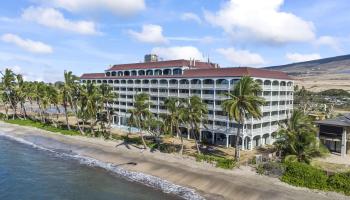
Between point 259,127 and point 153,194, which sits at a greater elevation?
point 259,127

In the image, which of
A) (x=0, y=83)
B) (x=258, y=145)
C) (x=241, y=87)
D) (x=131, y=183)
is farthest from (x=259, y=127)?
(x=0, y=83)

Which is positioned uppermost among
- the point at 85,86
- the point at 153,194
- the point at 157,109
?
the point at 85,86

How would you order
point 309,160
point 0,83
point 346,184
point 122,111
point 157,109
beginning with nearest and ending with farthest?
point 346,184 < point 309,160 < point 157,109 < point 122,111 < point 0,83

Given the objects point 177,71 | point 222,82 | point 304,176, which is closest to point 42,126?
point 177,71

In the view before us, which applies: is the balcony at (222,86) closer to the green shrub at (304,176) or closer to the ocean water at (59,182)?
the green shrub at (304,176)

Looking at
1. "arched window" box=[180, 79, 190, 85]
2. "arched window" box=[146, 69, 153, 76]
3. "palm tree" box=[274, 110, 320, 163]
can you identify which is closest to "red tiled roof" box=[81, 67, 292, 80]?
"arched window" box=[180, 79, 190, 85]

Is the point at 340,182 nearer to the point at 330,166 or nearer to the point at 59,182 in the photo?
the point at 330,166

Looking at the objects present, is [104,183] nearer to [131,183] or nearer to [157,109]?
[131,183]
